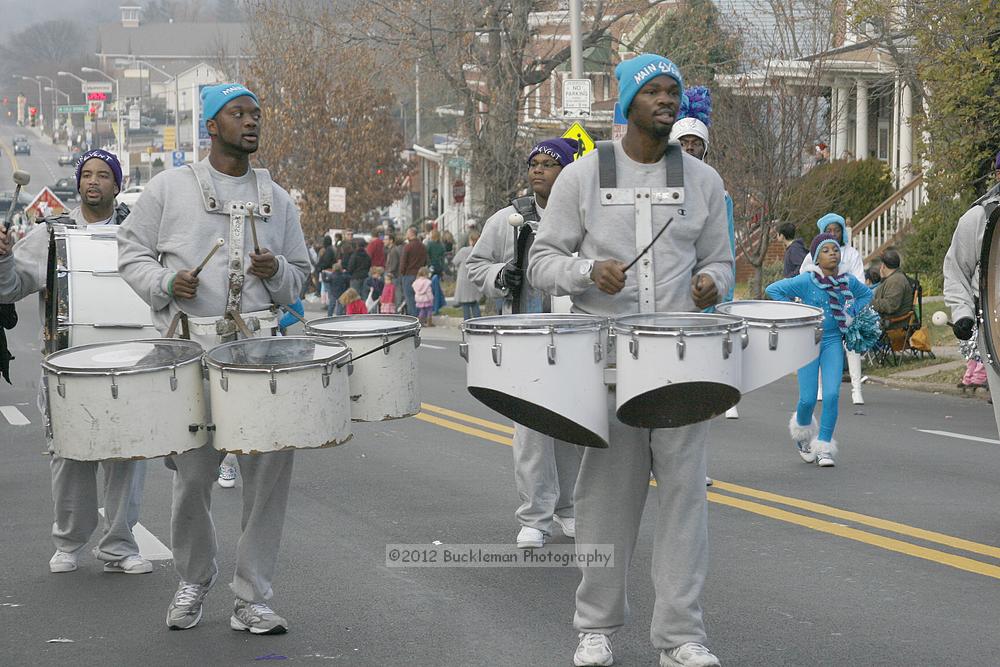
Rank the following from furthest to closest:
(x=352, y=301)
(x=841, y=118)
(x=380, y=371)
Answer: (x=841, y=118) → (x=352, y=301) → (x=380, y=371)

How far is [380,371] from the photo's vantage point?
19.9 feet

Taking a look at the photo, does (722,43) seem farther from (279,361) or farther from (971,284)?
(279,361)

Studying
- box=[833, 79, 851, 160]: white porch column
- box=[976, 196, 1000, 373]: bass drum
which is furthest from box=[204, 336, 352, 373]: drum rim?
box=[833, 79, 851, 160]: white porch column

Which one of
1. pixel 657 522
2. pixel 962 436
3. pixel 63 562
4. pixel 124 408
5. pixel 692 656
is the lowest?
pixel 962 436

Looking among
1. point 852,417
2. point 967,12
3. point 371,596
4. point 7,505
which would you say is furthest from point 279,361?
point 967,12

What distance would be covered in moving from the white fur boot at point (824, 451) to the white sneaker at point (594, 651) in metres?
5.42

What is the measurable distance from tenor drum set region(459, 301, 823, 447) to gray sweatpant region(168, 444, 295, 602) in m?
1.16

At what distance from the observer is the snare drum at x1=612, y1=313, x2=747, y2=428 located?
5070mm

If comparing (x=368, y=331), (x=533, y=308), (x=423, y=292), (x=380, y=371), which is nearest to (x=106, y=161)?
(x=533, y=308)

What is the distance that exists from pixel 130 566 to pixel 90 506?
36 centimetres

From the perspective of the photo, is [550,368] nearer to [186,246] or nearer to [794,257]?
[186,246]

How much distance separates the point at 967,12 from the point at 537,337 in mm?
12840

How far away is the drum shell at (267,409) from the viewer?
18.0 feet

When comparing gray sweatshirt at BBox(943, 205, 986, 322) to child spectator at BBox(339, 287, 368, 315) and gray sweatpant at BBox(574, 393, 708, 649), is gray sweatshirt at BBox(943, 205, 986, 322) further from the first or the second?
child spectator at BBox(339, 287, 368, 315)
